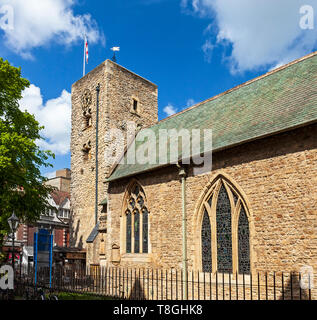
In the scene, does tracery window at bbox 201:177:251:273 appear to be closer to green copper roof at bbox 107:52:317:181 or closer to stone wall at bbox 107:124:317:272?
stone wall at bbox 107:124:317:272

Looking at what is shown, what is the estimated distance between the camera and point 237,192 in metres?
11.1

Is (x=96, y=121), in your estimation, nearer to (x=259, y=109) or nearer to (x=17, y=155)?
(x=17, y=155)

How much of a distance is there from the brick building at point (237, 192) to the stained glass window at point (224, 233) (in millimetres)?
32

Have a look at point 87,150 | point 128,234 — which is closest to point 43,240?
point 128,234

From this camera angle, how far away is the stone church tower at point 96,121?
78.7 ft

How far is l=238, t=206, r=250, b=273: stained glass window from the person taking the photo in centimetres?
1062

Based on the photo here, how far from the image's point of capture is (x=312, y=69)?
11.9 metres

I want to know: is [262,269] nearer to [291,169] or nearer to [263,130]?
[291,169]

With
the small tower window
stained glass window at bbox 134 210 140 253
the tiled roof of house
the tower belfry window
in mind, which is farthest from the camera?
the tiled roof of house

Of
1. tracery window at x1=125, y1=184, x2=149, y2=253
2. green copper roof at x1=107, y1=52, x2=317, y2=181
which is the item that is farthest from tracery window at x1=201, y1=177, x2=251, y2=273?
tracery window at x1=125, y1=184, x2=149, y2=253

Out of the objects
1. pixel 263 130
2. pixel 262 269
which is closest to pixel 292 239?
pixel 262 269

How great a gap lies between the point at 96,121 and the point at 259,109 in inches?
594
